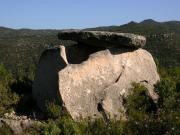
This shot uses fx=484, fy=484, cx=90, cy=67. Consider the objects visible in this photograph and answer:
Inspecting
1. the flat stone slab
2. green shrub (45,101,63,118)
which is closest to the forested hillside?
green shrub (45,101,63,118)

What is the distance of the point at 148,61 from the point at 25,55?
54194mm

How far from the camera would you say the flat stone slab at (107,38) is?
58.1 ft

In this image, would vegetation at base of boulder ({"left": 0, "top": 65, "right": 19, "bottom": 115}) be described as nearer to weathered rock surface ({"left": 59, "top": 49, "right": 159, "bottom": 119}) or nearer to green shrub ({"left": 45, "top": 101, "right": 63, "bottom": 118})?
green shrub ({"left": 45, "top": 101, "right": 63, "bottom": 118})

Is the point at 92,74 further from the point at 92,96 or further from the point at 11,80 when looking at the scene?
the point at 11,80

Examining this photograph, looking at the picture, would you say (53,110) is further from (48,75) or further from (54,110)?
(48,75)

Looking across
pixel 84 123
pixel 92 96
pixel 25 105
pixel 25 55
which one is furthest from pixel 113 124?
pixel 25 55

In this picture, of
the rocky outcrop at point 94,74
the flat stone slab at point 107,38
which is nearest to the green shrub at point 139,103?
the rocky outcrop at point 94,74

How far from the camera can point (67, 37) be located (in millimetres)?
18516

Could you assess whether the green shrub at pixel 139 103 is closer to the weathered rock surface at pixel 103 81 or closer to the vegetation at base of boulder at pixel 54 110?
the weathered rock surface at pixel 103 81

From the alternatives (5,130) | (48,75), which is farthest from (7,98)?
(5,130)

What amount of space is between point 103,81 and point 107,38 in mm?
1659

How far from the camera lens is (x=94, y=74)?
1705 centimetres

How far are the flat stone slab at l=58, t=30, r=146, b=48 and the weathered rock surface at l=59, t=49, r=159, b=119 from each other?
408 mm

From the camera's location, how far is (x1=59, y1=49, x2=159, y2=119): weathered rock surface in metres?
16.2
